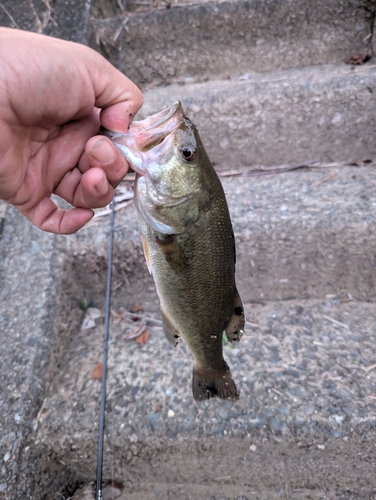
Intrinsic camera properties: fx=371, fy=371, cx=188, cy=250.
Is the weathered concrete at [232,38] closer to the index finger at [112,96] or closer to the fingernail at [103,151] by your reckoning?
the index finger at [112,96]

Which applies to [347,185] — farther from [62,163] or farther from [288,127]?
[62,163]

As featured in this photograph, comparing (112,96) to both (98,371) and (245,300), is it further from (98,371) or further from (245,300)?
(245,300)

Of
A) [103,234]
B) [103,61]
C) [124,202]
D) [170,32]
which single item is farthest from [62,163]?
[170,32]

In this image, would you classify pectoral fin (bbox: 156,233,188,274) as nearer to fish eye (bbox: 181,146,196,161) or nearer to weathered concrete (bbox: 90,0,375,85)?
fish eye (bbox: 181,146,196,161)

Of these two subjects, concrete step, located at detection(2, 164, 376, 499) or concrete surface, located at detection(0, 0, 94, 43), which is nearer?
concrete step, located at detection(2, 164, 376, 499)

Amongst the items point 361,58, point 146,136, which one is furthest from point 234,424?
point 361,58

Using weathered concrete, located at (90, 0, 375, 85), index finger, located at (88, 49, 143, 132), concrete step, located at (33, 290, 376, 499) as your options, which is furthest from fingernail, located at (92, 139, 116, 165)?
weathered concrete, located at (90, 0, 375, 85)
